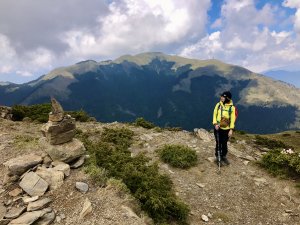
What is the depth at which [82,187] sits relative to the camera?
1139 centimetres

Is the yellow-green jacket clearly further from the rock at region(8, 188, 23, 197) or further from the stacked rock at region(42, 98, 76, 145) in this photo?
the rock at region(8, 188, 23, 197)

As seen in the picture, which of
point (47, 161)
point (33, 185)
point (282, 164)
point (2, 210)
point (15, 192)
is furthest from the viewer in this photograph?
point (282, 164)

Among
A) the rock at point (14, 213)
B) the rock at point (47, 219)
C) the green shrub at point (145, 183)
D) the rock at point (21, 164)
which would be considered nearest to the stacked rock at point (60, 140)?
the rock at point (21, 164)

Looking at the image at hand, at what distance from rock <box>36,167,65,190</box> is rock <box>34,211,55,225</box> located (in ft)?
4.78

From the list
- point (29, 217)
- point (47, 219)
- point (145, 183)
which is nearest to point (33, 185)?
point (29, 217)

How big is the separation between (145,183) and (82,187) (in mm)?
2579

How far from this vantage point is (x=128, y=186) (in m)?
12.7

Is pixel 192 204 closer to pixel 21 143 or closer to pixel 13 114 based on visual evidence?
pixel 21 143

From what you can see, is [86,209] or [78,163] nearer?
[86,209]

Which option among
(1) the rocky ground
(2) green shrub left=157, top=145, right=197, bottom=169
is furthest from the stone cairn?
(2) green shrub left=157, top=145, right=197, bottom=169

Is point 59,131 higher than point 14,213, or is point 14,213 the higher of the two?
point 59,131

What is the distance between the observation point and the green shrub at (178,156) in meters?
17.3

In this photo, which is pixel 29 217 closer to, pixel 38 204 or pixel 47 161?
pixel 38 204

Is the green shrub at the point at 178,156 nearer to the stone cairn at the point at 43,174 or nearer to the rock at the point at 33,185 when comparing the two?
the stone cairn at the point at 43,174
